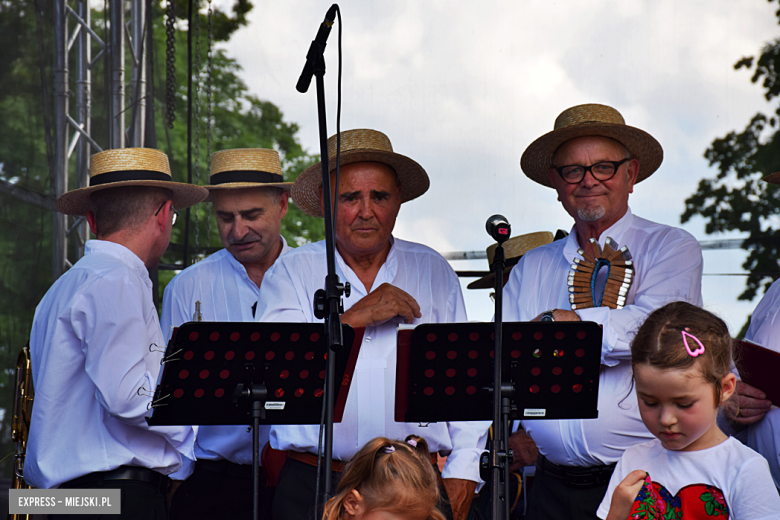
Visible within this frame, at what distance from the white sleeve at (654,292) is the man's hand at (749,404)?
1.24 feet

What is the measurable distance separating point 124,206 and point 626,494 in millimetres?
2384

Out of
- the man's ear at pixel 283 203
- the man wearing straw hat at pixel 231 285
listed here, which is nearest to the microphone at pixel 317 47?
the man wearing straw hat at pixel 231 285

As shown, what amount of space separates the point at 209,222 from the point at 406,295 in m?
4.92

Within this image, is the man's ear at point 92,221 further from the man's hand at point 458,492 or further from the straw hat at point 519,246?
the straw hat at point 519,246

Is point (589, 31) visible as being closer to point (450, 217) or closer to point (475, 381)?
point (450, 217)

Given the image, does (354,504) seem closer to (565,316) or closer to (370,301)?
(370,301)

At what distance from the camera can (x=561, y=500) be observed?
281 centimetres

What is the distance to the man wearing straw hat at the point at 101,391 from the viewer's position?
270 cm

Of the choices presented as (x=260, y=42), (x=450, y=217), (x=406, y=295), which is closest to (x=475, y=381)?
(x=406, y=295)

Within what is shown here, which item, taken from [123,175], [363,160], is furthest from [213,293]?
[363,160]

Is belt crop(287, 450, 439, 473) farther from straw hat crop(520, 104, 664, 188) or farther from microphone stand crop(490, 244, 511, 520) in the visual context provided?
straw hat crop(520, 104, 664, 188)

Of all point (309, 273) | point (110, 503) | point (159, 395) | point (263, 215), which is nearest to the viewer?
point (159, 395)

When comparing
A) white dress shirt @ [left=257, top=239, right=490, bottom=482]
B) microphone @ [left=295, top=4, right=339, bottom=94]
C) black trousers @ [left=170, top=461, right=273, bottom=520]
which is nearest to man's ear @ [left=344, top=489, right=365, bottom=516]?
white dress shirt @ [left=257, top=239, right=490, bottom=482]

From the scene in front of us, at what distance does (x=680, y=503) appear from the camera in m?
2.01
